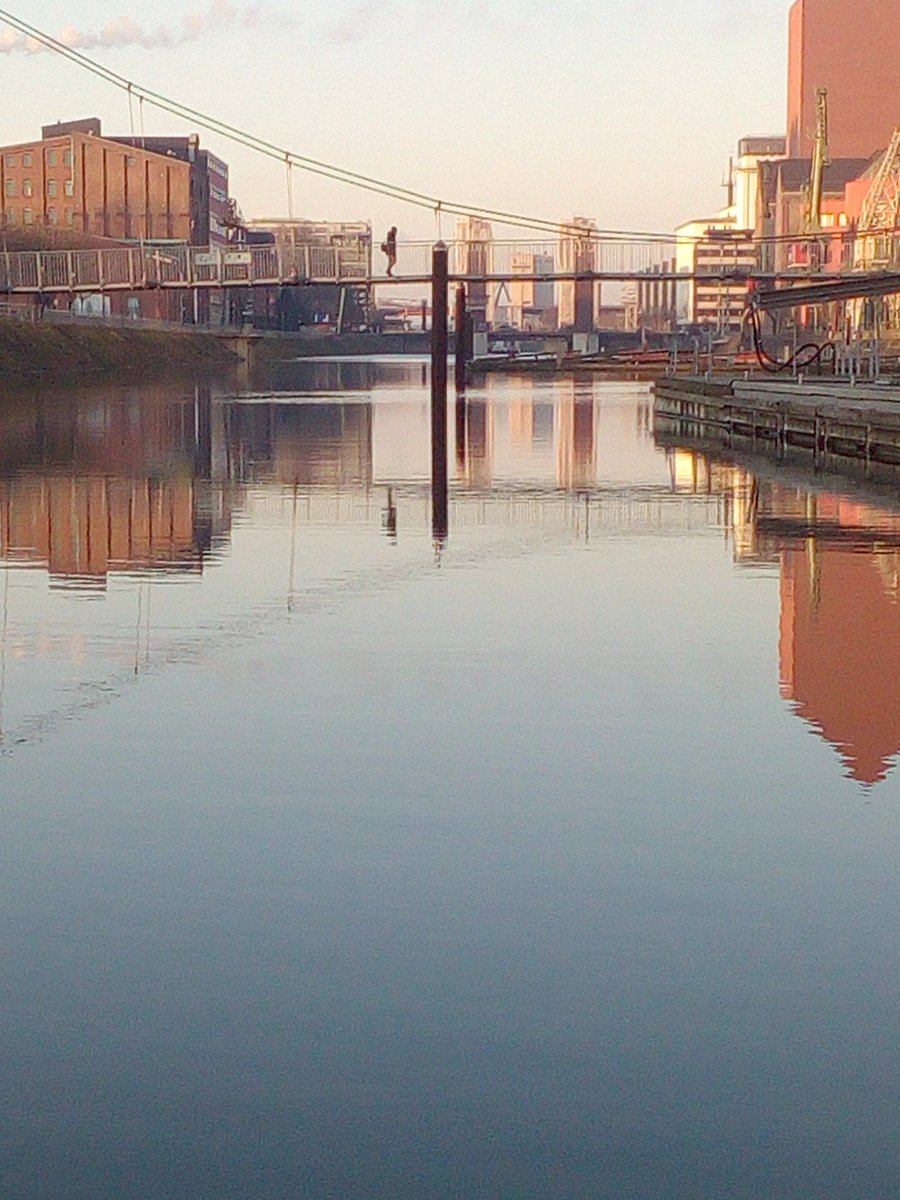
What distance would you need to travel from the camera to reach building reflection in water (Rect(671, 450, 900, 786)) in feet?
31.8

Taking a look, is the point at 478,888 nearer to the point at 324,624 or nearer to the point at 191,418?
the point at 324,624

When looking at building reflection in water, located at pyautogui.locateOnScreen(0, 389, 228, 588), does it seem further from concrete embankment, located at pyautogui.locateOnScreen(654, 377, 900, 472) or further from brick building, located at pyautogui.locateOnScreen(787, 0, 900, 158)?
brick building, located at pyautogui.locateOnScreen(787, 0, 900, 158)

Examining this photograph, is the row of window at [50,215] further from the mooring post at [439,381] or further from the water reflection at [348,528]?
the water reflection at [348,528]

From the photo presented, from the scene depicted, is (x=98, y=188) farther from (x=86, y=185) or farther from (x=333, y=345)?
(x=333, y=345)

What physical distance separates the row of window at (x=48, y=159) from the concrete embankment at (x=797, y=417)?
71.3 m

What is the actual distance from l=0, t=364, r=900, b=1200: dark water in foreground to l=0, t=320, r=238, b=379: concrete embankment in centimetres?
5492

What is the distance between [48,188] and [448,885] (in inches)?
4326

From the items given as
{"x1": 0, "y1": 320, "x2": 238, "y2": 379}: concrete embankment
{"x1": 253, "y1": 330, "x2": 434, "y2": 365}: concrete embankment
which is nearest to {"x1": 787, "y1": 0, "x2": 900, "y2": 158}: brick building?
{"x1": 253, "y1": 330, "x2": 434, "y2": 365}: concrete embankment

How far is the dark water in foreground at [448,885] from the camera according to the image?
4625mm

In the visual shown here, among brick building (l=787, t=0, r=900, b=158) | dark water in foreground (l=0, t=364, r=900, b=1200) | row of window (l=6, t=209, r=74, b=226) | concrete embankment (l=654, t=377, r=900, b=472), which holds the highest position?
brick building (l=787, t=0, r=900, b=158)

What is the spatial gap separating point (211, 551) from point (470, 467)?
13315 mm

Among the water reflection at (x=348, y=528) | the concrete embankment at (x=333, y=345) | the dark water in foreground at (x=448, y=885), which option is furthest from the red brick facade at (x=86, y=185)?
the dark water in foreground at (x=448, y=885)

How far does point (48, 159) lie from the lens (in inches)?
4395

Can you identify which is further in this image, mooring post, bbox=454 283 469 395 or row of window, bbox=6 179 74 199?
row of window, bbox=6 179 74 199
